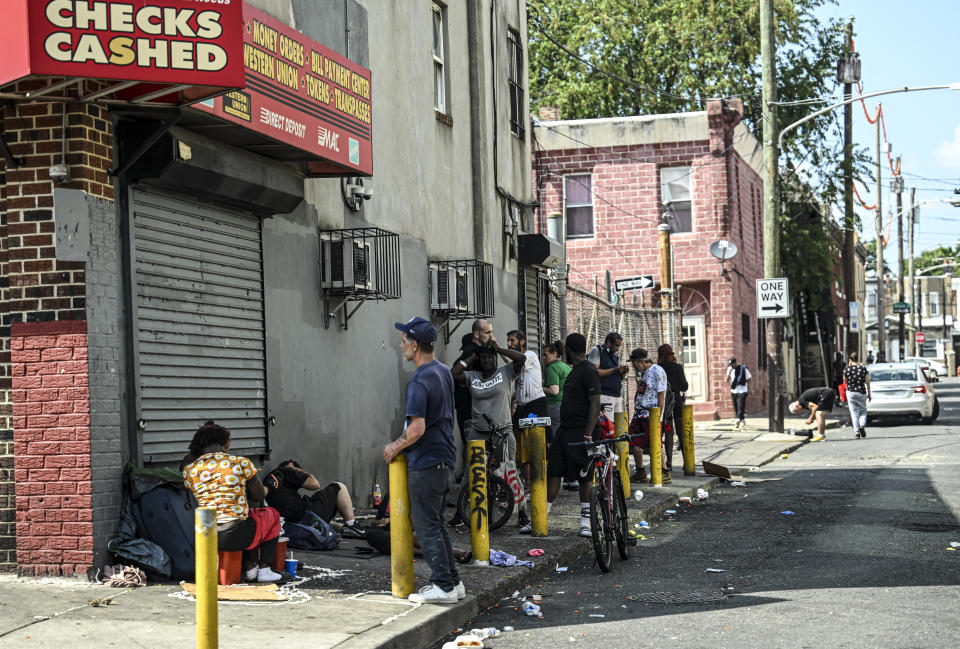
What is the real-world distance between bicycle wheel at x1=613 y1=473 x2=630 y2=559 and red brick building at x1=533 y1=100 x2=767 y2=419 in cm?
2139

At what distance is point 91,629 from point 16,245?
2.98 metres

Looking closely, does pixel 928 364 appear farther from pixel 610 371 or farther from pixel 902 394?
pixel 610 371

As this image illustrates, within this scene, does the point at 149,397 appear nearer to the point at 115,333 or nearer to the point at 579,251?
the point at 115,333

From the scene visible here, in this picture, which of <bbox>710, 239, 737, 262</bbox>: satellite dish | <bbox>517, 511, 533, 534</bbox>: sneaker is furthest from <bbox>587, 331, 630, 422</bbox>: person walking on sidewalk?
<bbox>710, 239, 737, 262</bbox>: satellite dish

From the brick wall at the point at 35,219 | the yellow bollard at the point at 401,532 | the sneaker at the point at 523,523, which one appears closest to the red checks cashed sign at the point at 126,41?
the brick wall at the point at 35,219

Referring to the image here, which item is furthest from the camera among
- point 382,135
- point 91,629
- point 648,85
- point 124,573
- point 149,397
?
point 648,85

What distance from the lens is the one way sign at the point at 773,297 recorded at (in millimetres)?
24359

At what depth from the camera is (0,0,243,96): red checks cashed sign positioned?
7.66 meters

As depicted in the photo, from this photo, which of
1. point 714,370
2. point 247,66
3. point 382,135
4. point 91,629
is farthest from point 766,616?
point 714,370

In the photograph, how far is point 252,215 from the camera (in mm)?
11102

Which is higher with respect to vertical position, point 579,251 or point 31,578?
point 579,251

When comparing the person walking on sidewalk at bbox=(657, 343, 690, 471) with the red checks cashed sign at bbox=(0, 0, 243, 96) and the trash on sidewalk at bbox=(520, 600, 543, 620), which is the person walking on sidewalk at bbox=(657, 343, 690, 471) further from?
the red checks cashed sign at bbox=(0, 0, 243, 96)

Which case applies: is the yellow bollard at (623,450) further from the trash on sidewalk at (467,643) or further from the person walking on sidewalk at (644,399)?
the trash on sidewalk at (467,643)

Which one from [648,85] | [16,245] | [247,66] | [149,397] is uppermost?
[648,85]
